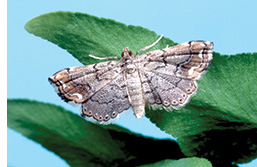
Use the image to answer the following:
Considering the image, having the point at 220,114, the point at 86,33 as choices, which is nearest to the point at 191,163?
the point at 220,114

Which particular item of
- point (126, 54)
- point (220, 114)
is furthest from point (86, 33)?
point (220, 114)

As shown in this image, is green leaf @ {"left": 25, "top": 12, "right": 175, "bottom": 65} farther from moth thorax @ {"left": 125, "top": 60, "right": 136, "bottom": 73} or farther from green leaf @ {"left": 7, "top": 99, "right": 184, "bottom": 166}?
green leaf @ {"left": 7, "top": 99, "right": 184, "bottom": 166}

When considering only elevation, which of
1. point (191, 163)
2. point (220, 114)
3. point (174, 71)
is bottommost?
point (191, 163)

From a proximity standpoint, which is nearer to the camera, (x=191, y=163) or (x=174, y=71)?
(x=191, y=163)

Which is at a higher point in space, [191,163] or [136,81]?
[136,81]

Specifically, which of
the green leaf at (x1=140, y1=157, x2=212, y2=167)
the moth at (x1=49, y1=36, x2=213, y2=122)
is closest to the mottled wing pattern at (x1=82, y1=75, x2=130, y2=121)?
the moth at (x1=49, y1=36, x2=213, y2=122)

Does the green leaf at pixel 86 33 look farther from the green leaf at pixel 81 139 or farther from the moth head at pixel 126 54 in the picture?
the green leaf at pixel 81 139

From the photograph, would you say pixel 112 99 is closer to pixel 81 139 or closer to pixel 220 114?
pixel 81 139
